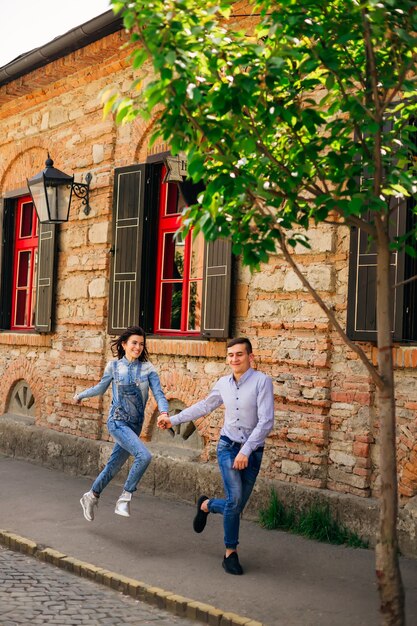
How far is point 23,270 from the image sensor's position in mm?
14055

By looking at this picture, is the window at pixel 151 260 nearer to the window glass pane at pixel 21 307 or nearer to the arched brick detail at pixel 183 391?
the arched brick detail at pixel 183 391

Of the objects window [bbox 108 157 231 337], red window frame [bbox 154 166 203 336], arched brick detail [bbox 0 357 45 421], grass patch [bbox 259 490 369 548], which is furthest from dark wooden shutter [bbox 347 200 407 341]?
arched brick detail [bbox 0 357 45 421]

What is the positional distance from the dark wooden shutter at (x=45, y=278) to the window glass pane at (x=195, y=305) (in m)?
2.75

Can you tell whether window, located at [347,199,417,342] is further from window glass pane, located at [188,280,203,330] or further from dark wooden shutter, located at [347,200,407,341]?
window glass pane, located at [188,280,203,330]

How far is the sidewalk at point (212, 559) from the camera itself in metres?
5.84

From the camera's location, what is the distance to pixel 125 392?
8.27 m

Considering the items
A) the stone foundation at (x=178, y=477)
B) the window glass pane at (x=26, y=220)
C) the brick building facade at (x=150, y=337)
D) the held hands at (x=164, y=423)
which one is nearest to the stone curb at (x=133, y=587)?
the held hands at (x=164, y=423)

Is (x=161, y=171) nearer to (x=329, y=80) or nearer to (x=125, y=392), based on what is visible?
(x=125, y=392)

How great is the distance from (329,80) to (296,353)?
12.4ft

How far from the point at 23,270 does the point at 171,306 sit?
4.11 metres

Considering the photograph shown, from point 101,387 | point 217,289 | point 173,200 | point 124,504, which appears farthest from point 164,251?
point 124,504

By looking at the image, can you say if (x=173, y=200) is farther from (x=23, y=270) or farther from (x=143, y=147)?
(x=23, y=270)

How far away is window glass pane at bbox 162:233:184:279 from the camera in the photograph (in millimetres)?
10602

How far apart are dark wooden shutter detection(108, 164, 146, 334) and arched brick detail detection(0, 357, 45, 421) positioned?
2218 millimetres
